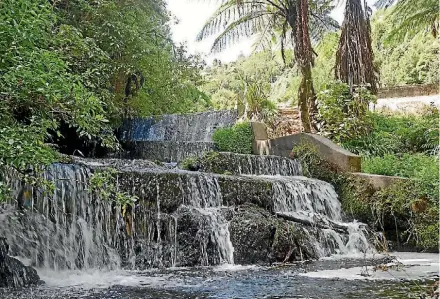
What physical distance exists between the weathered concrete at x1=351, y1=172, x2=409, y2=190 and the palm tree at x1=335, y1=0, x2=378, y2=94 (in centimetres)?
410

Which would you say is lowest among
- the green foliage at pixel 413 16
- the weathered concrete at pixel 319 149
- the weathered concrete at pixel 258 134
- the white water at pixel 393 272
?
the white water at pixel 393 272

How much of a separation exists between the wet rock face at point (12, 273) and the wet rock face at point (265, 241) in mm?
2933

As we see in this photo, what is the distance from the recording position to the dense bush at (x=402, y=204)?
8.69 m

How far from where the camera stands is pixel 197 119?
16734mm

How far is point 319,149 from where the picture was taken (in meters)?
11.3

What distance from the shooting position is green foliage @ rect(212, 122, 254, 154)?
13.4 m

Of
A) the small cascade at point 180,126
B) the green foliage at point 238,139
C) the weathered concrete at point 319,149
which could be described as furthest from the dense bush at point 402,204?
the small cascade at point 180,126

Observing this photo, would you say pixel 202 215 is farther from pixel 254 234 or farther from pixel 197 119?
pixel 197 119

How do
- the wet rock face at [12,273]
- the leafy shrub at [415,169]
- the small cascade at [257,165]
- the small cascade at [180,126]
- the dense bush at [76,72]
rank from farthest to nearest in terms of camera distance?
the small cascade at [180,126], the small cascade at [257,165], the leafy shrub at [415,169], the wet rock face at [12,273], the dense bush at [76,72]

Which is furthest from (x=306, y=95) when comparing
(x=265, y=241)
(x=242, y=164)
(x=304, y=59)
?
(x=265, y=241)

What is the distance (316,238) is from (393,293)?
10.5ft

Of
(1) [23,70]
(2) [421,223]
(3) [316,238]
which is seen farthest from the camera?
(2) [421,223]

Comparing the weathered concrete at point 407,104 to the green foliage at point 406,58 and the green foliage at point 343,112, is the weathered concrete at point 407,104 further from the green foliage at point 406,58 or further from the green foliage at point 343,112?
the green foliage at point 343,112

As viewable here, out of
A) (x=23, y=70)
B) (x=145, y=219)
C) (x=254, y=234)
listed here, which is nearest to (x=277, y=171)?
(x=254, y=234)
